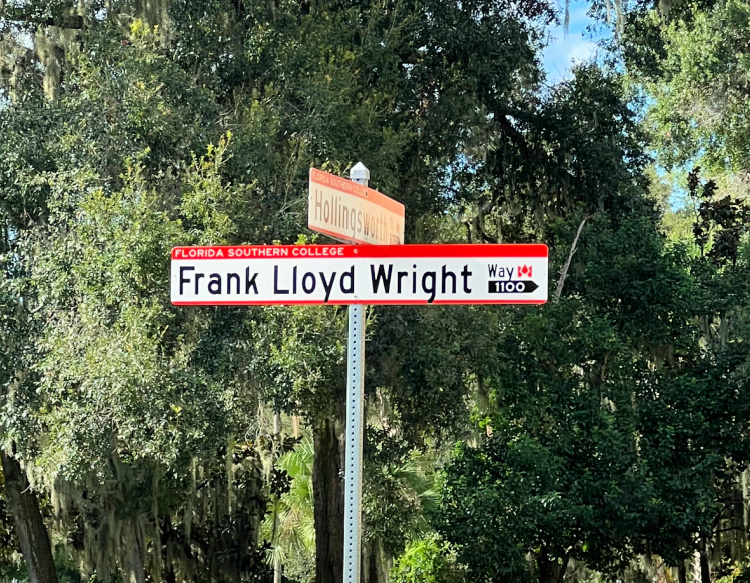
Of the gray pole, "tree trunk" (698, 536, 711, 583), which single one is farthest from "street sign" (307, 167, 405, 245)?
"tree trunk" (698, 536, 711, 583)

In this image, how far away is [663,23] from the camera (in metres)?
14.3

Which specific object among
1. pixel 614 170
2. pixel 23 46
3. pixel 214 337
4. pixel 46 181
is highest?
pixel 23 46

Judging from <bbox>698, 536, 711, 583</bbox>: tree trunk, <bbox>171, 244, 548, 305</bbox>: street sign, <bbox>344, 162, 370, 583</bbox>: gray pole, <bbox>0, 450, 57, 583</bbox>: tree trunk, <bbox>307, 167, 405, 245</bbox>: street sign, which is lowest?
<bbox>698, 536, 711, 583</bbox>: tree trunk

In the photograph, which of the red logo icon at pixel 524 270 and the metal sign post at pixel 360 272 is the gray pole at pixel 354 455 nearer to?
the metal sign post at pixel 360 272

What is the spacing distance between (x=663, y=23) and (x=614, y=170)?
2166 millimetres

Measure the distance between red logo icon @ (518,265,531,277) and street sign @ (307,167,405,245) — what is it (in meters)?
0.48

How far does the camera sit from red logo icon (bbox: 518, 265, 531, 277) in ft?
11.4

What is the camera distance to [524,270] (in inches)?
137

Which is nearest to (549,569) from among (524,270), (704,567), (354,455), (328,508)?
(704,567)

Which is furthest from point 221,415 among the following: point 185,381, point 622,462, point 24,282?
point 622,462

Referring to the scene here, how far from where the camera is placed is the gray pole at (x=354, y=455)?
3.20 m

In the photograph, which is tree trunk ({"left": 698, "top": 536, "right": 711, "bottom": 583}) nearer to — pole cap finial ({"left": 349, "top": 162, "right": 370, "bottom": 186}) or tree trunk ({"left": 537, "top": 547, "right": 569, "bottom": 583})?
tree trunk ({"left": 537, "top": 547, "right": 569, "bottom": 583})

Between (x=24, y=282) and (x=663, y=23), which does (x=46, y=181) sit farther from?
(x=663, y=23)

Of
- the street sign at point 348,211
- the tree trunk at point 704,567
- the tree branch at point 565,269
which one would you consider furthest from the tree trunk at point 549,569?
the street sign at point 348,211
